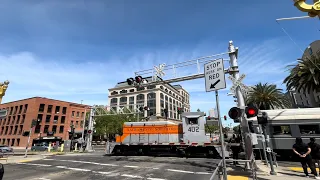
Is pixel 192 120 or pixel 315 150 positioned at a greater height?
→ pixel 192 120

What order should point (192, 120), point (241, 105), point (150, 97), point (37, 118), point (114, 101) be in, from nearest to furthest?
point (241, 105)
point (192, 120)
point (37, 118)
point (150, 97)
point (114, 101)

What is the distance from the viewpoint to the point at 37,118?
52.0 m

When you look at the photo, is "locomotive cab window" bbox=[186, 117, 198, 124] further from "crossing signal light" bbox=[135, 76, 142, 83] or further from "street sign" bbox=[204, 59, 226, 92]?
Result: "street sign" bbox=[204, 59, 226, 92]

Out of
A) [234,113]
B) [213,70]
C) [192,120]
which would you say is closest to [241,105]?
[234,113]

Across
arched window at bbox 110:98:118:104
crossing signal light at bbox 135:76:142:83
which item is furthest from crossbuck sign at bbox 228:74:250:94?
arched window at bbox 110:98:118:104

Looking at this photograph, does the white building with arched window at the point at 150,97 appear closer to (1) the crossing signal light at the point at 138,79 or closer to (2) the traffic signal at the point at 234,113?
(1) the crossing signal light at the point at 138,79

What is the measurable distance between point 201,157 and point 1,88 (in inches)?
594

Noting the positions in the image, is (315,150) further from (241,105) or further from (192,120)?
(192,120)

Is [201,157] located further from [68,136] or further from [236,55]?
[68,136]

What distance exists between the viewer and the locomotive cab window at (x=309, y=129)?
13.4 meters

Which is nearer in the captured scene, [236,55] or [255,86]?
[236,55]

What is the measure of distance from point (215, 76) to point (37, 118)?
199ft

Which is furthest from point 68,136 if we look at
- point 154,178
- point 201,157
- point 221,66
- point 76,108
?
point 221,66

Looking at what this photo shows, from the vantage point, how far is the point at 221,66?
5.14 m
